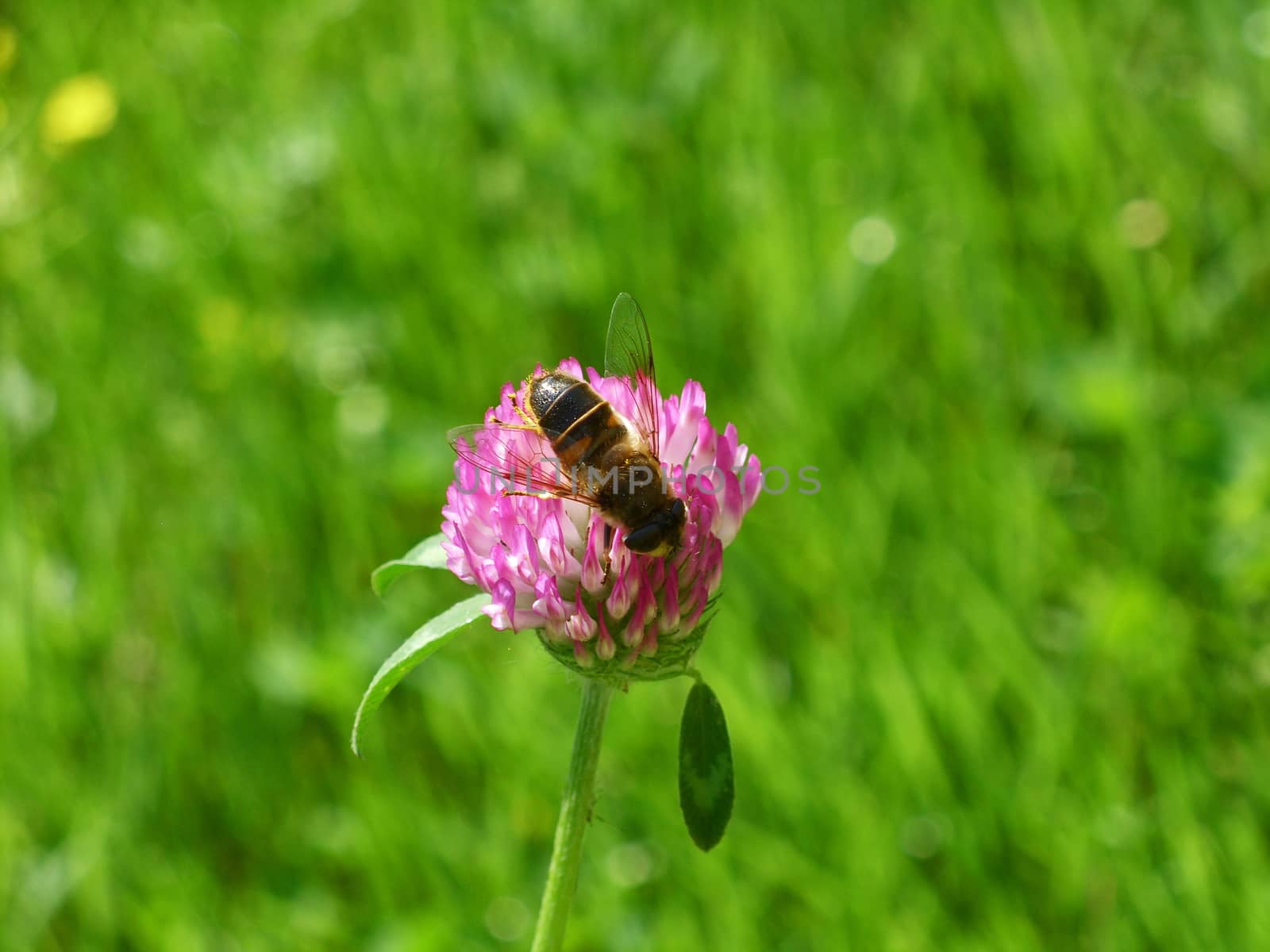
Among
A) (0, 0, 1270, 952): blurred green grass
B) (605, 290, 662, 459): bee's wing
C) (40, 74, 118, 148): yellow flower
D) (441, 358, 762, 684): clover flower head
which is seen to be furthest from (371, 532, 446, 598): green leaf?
(40, 74, 118, 148): yellow flower

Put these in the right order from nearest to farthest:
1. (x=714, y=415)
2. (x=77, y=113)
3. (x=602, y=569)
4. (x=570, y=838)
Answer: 1. (x=570, y=838)
2. (x=602, y=569)
3. (x=714, y=415)
4. (x=77, y=113)

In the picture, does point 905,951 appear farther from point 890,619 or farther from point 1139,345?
point 1139,345

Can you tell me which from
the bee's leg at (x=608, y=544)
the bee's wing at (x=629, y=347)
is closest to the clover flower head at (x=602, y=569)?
the bee's leg at (x=608, y=544)

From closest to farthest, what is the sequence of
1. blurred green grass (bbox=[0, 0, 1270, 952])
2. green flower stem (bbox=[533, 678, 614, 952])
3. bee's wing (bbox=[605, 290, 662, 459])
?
green flower stem (bbox=[533, 678, 614, 952]) < bee's wing (bbox=[605, 290, 662, 459]) < blurred green grass (bbox=[0, 0, 1270, 952])

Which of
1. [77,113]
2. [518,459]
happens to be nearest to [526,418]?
[518,459]

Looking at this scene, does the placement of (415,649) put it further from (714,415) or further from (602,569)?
(714,415)

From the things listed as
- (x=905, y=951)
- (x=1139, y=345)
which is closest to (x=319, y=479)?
(x=905, y=951)

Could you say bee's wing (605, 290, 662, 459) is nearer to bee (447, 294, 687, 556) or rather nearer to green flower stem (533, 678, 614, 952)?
bee (447, 294, 687, 556)
